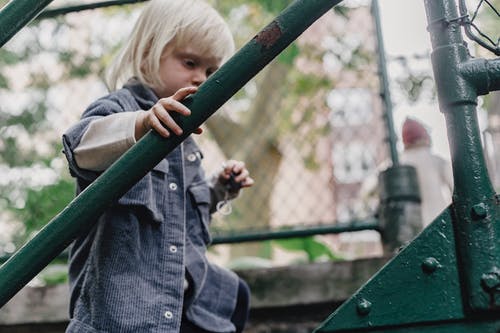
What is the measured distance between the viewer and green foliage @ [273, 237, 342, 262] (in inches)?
113

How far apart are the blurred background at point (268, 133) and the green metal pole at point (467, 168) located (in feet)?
5.31

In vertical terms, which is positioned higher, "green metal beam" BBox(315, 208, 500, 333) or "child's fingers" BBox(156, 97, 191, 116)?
"child's fingers" BBox(156, 97, 191, 116)

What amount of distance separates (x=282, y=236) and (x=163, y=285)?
1.25 metres

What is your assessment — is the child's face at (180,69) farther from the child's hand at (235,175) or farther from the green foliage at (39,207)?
the green foliage at (39,207)

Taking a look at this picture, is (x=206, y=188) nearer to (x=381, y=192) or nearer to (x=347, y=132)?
(x=381, y=192)

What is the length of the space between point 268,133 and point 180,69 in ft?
9.72

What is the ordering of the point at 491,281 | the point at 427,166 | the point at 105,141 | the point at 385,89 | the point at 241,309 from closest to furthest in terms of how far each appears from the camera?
the point at 491,281 < the point at 105,141 < the point at 241,309 < the point at 385,89 < the point at 427,166

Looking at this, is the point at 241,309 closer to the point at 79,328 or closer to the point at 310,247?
the point at 79,328

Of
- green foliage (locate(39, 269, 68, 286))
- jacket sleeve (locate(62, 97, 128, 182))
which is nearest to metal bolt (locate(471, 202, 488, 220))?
jacket sleeve (locate(62, 97, 128, 182))

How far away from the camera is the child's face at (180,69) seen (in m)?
1.77

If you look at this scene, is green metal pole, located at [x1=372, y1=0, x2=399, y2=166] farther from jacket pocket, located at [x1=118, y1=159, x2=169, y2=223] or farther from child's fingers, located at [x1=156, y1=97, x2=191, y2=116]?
child's fingers, located at [x1=156, y1=97, x2=191, y2=116]

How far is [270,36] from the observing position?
105cm

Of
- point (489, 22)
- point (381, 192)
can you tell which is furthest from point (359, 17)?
point (381, 192)

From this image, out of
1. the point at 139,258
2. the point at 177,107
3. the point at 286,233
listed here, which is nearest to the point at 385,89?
the point at 286,233
